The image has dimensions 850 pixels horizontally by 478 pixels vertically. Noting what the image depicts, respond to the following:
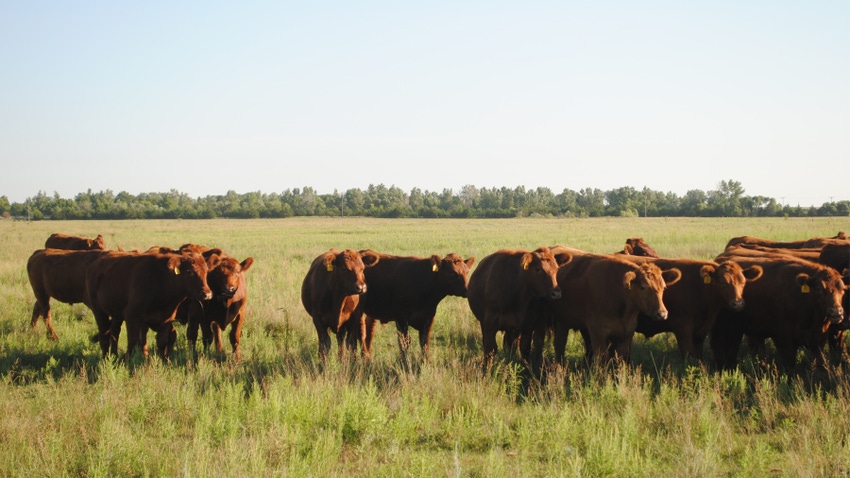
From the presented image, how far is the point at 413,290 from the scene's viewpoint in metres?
10.8

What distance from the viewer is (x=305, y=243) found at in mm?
34500

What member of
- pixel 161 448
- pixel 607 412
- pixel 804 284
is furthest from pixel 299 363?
pixel 804 284

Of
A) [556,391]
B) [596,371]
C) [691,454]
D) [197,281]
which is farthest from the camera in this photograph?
[197,281]

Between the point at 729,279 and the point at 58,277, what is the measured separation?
10638 mm

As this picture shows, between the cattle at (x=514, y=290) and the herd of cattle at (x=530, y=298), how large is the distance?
0.02 meters

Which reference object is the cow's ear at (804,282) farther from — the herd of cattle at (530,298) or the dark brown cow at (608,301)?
the dark brown cow at (608,301)

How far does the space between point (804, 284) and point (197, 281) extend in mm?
8178

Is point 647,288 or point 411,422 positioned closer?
point 411,422

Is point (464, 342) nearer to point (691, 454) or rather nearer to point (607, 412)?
point (607, 412)

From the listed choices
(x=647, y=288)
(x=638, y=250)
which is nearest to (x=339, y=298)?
(x=647, y=288)

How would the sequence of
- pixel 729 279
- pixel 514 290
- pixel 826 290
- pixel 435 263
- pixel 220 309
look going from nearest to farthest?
1. pixel 826 290
2. pixel 729 279
3. pixel 514 290
4. pixel 220 309
5. pixel 435 263

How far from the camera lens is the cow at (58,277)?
11.3 metres

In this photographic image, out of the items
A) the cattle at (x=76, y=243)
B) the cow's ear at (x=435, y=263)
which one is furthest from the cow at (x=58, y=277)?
the cow's ear at (x=435, y=263)

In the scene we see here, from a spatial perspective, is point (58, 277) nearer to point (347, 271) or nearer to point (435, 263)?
point (347, 271)
